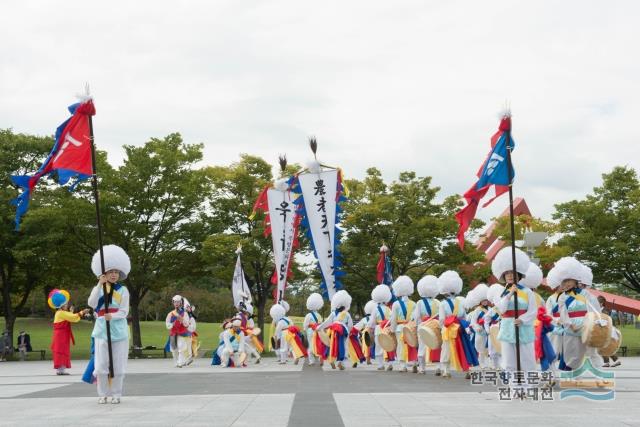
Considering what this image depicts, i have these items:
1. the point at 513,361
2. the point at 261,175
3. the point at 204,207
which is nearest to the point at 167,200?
the point at 204,207

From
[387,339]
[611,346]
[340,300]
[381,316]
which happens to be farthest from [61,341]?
[611,346]

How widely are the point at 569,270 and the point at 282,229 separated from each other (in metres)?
11.1

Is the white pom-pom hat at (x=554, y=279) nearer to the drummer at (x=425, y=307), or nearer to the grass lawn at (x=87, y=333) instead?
the drummer at (x=425, y=307)

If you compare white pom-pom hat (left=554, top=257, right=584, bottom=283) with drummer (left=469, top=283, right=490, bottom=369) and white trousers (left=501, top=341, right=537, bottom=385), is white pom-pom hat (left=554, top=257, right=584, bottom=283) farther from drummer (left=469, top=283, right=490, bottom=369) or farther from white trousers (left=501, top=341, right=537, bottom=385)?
drummer (left=469, top=283, right=490, bottom=369)

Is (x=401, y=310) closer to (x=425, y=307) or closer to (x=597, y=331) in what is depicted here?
(x=425, y=307)

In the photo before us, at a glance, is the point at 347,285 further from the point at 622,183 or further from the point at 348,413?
the point at 348,413

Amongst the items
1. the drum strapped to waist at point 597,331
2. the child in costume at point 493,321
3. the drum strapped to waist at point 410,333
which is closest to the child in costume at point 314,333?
the drum strapped to waist at point 410,333

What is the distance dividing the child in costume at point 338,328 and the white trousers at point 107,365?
8916 millimetres

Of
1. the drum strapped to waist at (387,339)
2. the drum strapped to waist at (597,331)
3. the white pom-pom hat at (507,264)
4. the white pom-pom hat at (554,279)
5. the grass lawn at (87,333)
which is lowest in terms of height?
the grass lawn at (87,333)

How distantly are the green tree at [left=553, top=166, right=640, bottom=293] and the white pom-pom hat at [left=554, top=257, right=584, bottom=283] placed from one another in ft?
58.9

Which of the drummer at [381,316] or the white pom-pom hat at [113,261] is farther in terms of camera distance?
the drummer at [381,316]

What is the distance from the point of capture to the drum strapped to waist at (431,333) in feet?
47.6

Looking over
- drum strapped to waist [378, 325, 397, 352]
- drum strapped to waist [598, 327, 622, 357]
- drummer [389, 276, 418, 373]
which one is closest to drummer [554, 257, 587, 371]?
drum strapped to waist [598, 327, 622, 357]

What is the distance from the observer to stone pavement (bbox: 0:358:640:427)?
25.3 feet
